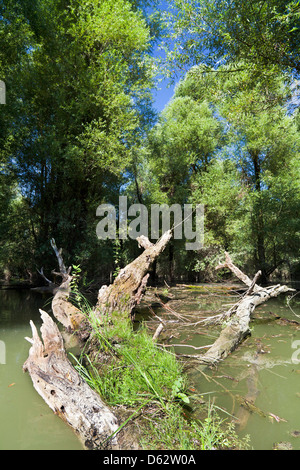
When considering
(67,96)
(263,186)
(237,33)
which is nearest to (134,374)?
(237,33)

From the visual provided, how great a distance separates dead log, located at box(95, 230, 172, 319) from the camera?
409cm

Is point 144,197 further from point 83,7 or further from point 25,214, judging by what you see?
point 83,7

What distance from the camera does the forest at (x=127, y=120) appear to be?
489 cm

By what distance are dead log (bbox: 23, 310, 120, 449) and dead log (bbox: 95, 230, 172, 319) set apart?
1.08m

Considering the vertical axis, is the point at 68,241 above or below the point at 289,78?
below

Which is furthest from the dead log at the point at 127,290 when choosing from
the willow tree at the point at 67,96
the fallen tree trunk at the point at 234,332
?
the willow tree at the point at 67,96

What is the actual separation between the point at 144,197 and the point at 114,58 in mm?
7005

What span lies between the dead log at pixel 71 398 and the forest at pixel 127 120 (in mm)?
3741

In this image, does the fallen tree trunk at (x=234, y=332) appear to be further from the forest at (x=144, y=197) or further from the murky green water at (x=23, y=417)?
the murky green water at (x=23, y=417)

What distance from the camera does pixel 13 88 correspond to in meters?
7.22

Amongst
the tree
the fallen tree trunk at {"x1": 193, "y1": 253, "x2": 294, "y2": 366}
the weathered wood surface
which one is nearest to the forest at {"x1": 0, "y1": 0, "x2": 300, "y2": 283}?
the tree

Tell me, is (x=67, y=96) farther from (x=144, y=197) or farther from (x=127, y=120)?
(x=144, y=197)

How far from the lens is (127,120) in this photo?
8375 millimetres

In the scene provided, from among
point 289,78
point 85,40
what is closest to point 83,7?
point 85,40
